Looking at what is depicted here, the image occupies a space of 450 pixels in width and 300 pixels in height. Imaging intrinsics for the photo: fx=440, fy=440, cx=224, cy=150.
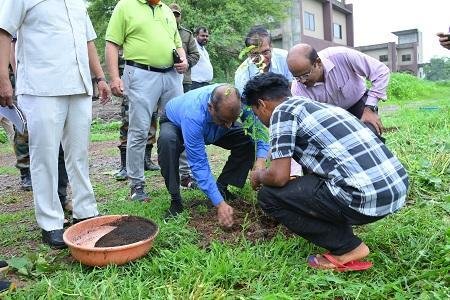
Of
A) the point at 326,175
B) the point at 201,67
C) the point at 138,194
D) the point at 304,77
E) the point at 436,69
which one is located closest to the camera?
the point at 326,175

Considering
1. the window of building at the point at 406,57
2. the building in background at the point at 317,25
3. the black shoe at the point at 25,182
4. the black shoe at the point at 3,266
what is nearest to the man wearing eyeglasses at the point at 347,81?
the black shoe at the point at 3,266

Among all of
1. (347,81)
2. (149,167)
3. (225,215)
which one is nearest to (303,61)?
(347,81)

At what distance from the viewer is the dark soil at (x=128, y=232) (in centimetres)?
270

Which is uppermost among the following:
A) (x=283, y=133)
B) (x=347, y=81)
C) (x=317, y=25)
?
(x=317, y=25)

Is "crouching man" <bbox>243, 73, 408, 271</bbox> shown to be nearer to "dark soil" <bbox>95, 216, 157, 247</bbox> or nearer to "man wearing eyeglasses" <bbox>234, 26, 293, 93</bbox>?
"dark soil" <bbox>95, 216, 157, 247</bbox>

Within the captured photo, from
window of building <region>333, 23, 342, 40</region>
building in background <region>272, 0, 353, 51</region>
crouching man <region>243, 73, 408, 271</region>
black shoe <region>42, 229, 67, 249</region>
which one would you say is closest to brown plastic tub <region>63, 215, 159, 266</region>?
black shoe <region>42, 229, 67, 249</region>

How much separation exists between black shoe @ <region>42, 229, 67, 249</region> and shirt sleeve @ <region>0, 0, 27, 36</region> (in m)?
1.33

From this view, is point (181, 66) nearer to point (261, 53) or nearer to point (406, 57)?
point (261, 53)

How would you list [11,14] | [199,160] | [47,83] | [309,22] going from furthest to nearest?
[309,22] → [199,160] → [47,83] → [11,14]

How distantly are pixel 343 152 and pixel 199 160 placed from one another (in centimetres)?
111

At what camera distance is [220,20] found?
642 inches

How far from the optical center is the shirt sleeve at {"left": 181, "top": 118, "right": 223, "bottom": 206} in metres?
3.01

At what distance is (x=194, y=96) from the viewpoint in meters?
3.40

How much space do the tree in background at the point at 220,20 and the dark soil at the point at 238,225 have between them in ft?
42.0
